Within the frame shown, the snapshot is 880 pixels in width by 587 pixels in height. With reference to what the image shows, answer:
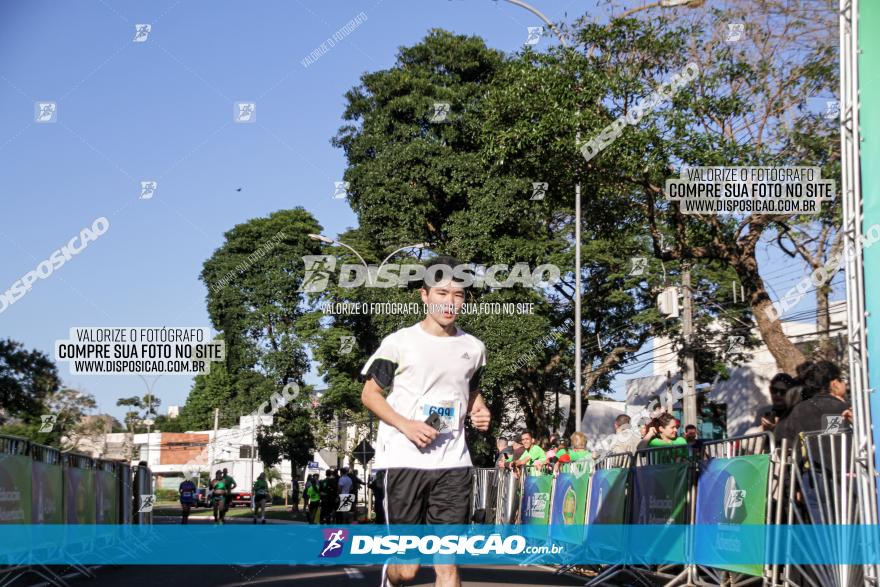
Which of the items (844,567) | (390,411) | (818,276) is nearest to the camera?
(390,411)

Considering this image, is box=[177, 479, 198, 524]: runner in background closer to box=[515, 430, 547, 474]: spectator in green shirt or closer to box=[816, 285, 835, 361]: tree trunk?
box=[515, 430, 547, 474]: spectator in green shirt

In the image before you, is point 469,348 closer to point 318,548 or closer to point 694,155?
point 318,548

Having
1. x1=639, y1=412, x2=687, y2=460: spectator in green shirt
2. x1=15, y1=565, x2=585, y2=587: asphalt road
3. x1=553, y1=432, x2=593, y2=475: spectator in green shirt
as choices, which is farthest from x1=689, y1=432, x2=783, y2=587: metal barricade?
x1=553, y1=432, x2=593, y2=475: spectator in green shirt

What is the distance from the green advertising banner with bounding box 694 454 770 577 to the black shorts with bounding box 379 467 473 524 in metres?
3.21

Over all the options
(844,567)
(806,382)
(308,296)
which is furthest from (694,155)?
(308,296)

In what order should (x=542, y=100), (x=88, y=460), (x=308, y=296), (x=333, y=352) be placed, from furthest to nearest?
(x=308, y=296), (x=333, y=352), (x=542, y=100), (x=88, y=460)

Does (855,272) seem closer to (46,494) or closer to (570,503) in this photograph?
(570,503)

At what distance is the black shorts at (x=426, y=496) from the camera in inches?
213

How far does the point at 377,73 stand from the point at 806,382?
104 ft

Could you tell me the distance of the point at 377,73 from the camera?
38.6 m

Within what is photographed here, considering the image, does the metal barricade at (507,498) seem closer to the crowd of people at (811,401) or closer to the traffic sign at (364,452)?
the crowd of people at (811,401)

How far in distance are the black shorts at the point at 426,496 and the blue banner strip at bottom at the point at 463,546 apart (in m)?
0.07

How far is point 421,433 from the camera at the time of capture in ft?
17.4

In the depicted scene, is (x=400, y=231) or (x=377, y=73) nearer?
(x=400, y=231)
